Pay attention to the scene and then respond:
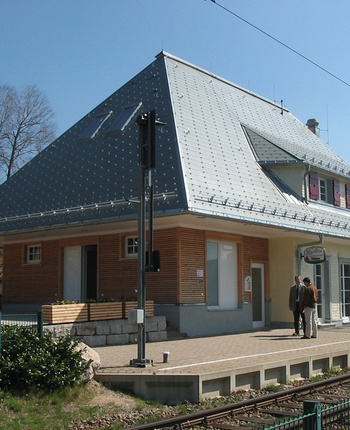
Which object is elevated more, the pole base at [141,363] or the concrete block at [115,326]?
the concrete block at [115,326]

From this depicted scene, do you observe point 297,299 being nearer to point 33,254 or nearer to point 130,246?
point 130,246

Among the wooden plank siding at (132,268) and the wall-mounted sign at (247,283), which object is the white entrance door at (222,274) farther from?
the wall-mounted sign at (247,283)

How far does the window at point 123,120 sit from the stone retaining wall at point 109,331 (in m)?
8.01

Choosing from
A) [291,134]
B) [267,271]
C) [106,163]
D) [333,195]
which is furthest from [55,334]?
[291,134]

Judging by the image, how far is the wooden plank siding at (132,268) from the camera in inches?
714

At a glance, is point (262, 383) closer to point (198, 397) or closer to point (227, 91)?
point (198, 397)

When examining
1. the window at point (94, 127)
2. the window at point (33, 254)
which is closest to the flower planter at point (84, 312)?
the window at point (33, 254)

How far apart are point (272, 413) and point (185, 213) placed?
24.0 ft

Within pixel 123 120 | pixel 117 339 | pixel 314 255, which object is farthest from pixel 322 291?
pixel 117 339

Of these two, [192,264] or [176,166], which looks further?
[192,264]

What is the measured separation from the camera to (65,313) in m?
14.5

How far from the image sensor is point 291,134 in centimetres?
2891

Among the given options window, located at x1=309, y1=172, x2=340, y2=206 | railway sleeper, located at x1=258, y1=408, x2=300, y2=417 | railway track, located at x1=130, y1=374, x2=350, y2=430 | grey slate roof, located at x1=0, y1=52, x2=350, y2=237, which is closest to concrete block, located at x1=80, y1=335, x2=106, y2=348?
grey slate roof, located at x1=0, y1=52, x2=350, y2=237

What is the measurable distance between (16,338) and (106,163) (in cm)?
1087
